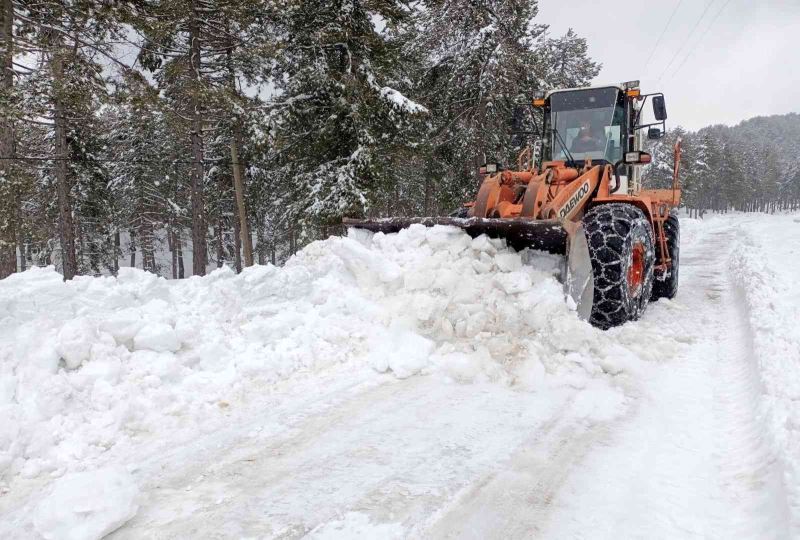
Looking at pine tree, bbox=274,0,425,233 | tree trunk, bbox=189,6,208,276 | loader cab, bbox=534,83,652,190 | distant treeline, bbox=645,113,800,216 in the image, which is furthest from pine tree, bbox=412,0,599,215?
distant treeline, bbox=645,113,800,216

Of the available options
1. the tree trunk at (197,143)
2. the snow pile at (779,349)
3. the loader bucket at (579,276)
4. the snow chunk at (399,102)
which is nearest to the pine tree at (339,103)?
the snow chunk at (399,102)

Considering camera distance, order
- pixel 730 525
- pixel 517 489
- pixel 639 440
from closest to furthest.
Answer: pixel 730 525, pixel 517 489, pixel 639 440

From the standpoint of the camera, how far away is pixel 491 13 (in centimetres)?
1587

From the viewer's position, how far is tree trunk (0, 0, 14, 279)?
9242 mm

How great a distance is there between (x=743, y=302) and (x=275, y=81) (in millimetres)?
14139

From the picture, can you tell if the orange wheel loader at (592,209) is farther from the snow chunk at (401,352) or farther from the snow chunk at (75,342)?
the snow chunk at (75,342)

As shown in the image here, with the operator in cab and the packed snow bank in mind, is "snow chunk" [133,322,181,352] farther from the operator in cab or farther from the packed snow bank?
the operator in cab

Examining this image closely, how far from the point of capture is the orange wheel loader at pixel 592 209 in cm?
583

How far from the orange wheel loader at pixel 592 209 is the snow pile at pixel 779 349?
1.31 m

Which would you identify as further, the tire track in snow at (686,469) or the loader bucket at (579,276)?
the loader bucket at (579,276)

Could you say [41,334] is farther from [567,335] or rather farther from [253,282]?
[567,335]

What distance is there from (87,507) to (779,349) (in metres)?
5.60

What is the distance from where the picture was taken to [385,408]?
395 cm

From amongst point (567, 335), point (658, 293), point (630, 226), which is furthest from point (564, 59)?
point (567, 335)
